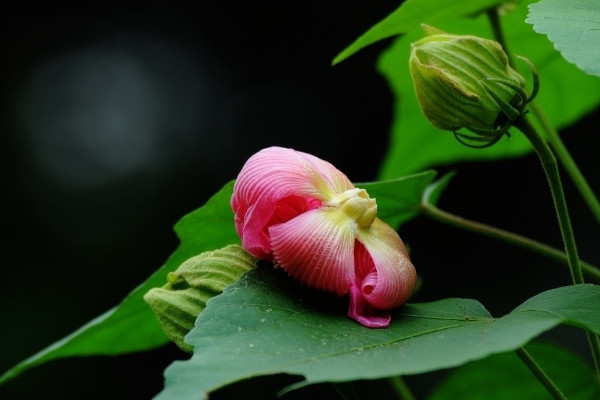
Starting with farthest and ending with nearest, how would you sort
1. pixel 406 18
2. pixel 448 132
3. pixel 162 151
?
1. pixel 162 151
2. pixel 448 132
3. pixel 406 18

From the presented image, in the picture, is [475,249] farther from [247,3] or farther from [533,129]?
[533,129]

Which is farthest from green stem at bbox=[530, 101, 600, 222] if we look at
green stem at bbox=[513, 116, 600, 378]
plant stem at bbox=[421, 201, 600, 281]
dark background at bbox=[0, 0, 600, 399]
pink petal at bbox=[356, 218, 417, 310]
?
dark background at bbox=[0, 0, 600, 399]

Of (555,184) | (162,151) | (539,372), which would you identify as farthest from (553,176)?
(162,151)

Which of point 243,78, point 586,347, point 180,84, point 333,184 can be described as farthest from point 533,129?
point 180,84

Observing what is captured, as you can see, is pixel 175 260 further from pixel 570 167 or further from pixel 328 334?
pixel 570 167

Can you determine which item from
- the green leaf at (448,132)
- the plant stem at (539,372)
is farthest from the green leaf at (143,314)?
the green leaf at (448,132)
